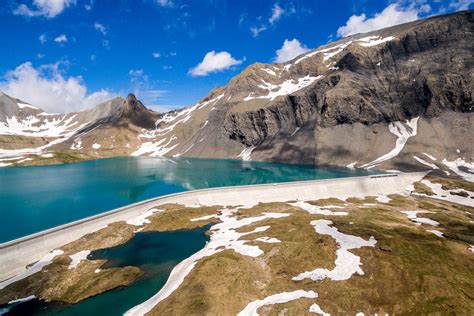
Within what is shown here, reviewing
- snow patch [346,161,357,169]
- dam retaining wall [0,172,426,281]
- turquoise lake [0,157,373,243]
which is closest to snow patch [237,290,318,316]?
dam retaining wall [0,172,426,281]

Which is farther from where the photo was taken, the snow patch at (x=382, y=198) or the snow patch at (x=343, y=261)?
the snow patch at (x=382, y=198)

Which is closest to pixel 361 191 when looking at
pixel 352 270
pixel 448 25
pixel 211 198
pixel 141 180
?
pixel 211 198

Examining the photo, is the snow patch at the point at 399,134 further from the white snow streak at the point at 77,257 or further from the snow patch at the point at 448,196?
the white snow streak at the point at 77,257

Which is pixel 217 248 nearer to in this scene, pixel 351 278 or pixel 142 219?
pixel 351 278

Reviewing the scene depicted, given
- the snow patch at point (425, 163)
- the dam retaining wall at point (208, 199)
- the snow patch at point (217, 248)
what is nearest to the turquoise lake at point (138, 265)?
the snow patch at point (217, 248)

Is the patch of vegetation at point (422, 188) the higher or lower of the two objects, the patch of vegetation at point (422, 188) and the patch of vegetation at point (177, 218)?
the lower

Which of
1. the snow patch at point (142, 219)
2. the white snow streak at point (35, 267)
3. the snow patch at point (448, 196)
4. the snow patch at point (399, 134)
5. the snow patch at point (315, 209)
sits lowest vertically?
the snow patch at point (448, 196)

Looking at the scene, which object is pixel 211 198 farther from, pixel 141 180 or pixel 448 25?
pixel 448 25

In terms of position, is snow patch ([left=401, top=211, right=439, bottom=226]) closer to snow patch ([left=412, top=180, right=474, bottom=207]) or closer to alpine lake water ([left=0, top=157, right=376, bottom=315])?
snow patch ([left=412, top=180, right=474, bottom=207])

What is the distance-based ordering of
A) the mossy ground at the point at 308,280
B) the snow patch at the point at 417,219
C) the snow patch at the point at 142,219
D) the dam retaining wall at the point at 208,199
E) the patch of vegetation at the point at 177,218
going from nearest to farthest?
the mossy ground at the point at 308,280 → the dam retaining wall at the point at 208,199 → the snow patch at the point at 417,219 → the patch of vegetation at the point at 177,218 → the snow patch at the point at 142,219

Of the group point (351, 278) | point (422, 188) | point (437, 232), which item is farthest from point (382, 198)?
point (351, 278)
